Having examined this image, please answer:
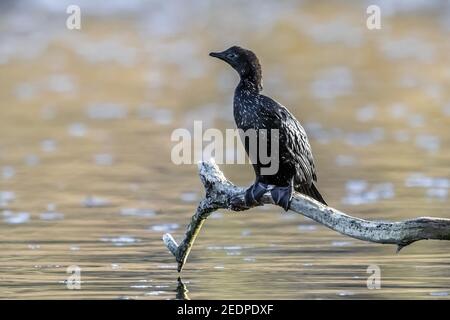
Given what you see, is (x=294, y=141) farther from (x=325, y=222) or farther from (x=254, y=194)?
(x=325, y=222)

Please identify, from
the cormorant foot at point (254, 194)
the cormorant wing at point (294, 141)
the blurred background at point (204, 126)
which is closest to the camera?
the cormorant foot at point (254, 194)

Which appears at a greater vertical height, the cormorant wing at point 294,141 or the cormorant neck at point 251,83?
the cormorant neck at point 251,83

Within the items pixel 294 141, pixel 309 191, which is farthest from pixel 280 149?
pixel 309 191

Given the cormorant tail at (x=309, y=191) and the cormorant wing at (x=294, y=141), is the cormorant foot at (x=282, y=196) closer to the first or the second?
the cormorant wing at (x=294, y=141)

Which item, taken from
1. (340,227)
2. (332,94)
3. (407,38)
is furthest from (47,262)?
(407,38)

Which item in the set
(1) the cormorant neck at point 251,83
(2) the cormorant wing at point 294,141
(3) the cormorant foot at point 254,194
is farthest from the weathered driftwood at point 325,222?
(1) the cormorant neck at point 251,83

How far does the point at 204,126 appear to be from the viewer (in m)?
19.6

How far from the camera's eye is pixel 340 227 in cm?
834

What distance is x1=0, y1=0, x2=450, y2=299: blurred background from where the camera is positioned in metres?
9.59

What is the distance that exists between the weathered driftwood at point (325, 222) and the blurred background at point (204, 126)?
1.50ft

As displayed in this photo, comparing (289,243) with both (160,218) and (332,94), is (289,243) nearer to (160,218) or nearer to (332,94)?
(160,218)

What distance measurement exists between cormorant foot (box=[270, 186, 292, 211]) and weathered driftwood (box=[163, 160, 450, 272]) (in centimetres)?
4

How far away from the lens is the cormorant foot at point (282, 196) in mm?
8805

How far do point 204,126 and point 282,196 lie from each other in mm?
10742
